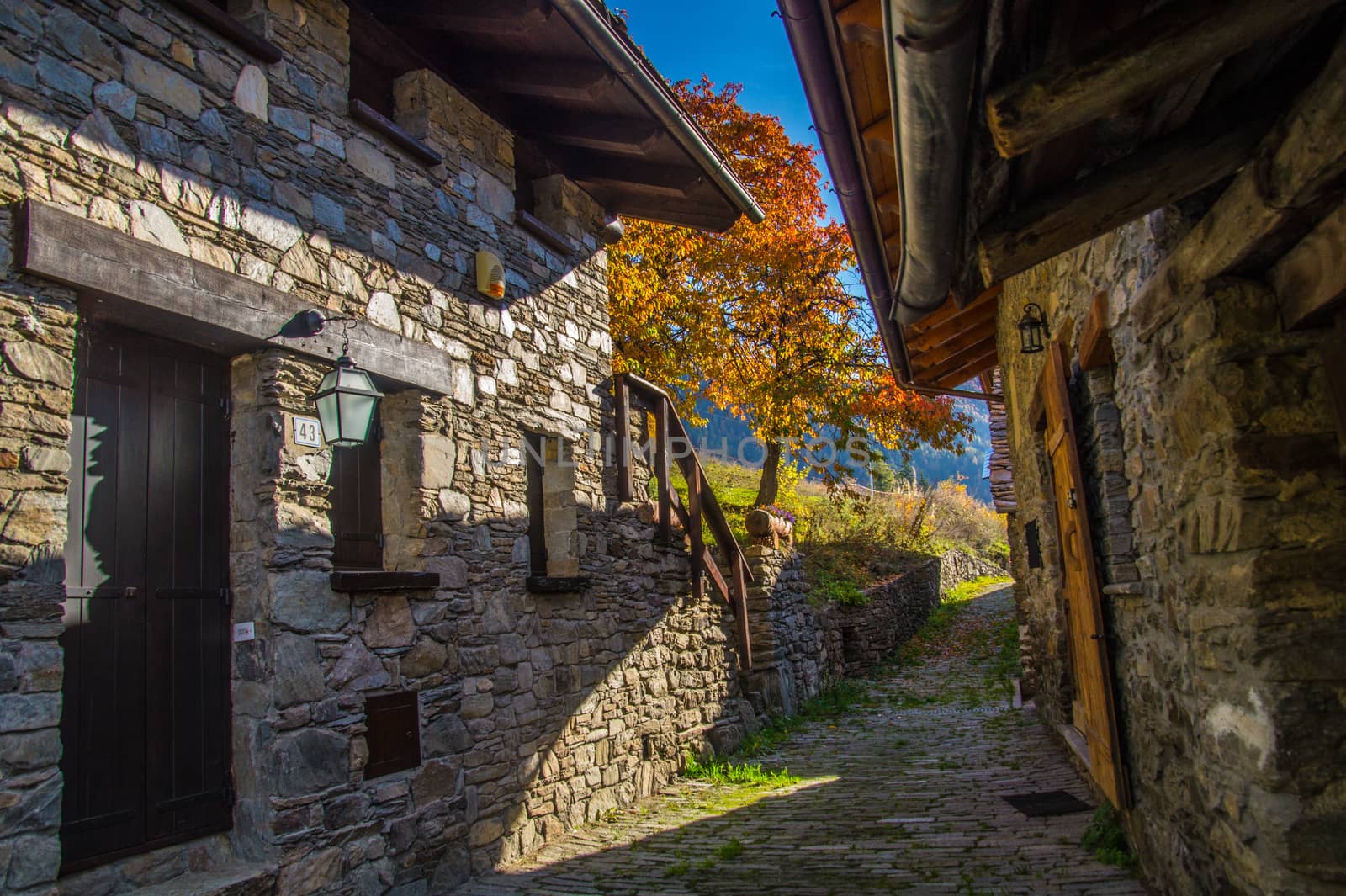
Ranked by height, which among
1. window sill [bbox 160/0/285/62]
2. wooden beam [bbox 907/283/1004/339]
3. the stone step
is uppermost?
window sill [bbox 160/0/285/62]

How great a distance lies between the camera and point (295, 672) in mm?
4086

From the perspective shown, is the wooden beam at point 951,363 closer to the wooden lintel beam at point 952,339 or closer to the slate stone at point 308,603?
the wooden lintel beam at point 952,339

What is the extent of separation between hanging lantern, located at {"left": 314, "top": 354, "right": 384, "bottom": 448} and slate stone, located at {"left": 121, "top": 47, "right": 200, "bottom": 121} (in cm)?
123

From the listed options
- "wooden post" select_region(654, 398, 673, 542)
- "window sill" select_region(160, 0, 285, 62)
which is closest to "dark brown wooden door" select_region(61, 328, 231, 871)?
"window sill" select_region(160, 0, 285, 62)

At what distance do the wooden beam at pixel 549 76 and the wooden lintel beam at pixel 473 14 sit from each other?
50 centimetres

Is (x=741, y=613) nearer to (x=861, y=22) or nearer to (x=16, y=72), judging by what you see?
(x=861, y=22)

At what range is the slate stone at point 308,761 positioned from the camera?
3.95 metres

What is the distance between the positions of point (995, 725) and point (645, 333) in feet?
18.5

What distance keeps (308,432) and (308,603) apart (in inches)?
30.9

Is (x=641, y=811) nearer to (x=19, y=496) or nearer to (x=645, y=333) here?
(x=19, y=496)

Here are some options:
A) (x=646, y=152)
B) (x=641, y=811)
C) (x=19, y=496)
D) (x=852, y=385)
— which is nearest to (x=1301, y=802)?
(x=19, y=496)

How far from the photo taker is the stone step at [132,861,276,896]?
3.46 metres

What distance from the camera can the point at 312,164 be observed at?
180 inches

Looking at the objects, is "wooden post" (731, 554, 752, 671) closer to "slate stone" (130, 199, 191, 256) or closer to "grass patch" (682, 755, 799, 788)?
"grass patch" (682, 755, 799, 788)
